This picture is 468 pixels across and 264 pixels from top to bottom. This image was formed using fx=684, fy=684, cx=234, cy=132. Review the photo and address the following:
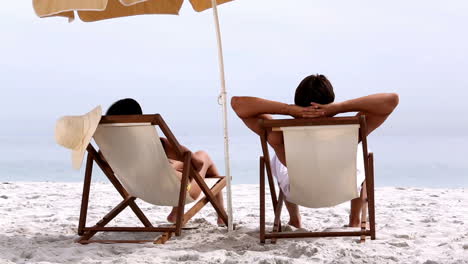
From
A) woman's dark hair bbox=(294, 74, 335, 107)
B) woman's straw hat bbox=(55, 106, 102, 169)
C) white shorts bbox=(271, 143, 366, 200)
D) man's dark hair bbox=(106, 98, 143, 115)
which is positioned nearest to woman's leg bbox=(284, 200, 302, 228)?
white shorts bbox=(271, 143, 366, 200)

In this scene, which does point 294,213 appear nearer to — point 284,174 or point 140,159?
point 284,174

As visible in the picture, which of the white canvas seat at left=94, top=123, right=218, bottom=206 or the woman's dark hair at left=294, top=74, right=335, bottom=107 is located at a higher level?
the woman's dark hair at left=294, top=74, right=335, bottom=107

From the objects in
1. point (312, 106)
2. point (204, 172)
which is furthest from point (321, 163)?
point (204, 172)

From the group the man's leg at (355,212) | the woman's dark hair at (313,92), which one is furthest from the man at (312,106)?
the man's leg at (355,212)

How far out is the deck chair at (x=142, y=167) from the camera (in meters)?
4.40

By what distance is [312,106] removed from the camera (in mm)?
4320

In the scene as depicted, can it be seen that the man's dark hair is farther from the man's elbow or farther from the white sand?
the white sand

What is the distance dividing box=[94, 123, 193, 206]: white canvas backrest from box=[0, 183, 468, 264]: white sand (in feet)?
1.27

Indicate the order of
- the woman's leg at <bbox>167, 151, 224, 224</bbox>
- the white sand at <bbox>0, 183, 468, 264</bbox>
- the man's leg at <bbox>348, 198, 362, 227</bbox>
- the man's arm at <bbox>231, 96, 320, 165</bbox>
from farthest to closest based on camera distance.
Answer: the man's leg at <bbox>348, 198, 362, 227</bbox> < the woman's leg at <bbox>167, 151, 224, 224</bbox> < the man's arm at <bbox>231, 96, 320, 165</bbox> < the white sand at <bbox>0, 183, 468, 264</bbox>

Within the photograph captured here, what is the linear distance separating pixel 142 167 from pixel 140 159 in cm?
7

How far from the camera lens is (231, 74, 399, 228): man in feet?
13.9

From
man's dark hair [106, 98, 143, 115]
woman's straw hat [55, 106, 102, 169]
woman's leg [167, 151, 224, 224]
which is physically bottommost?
woman's leg [167, 151, 224, 224]

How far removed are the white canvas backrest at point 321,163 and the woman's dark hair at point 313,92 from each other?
28 cm

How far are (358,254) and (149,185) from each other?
1518mm
